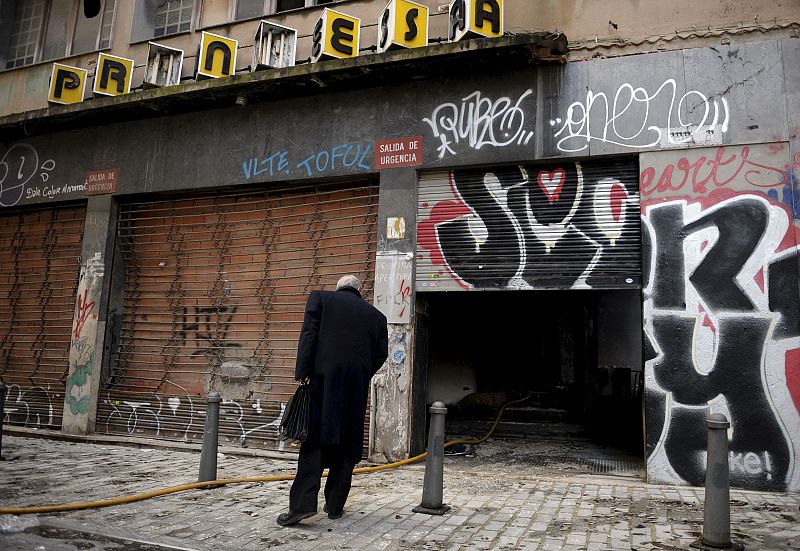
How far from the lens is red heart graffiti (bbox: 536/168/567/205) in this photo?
24.2 ft

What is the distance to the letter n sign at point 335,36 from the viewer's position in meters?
8.05

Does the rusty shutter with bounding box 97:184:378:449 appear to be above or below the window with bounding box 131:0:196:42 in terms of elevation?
below

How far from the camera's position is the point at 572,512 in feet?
16.6

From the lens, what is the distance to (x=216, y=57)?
8.76m

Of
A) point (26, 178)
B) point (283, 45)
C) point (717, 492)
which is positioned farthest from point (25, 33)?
point (717, 492)

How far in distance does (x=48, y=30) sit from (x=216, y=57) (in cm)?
459

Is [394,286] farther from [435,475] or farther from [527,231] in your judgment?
[435,475]

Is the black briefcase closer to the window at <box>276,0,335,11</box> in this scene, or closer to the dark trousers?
the dark trousers

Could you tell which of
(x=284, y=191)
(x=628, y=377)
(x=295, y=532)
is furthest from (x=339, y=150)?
(x=628, y=377)

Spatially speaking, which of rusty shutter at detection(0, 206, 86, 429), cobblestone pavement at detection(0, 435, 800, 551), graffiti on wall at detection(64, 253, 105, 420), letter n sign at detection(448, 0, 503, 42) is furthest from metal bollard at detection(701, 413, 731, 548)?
rusty shutter at detection(0, 206, 86, 429)

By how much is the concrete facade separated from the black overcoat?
2763 mm

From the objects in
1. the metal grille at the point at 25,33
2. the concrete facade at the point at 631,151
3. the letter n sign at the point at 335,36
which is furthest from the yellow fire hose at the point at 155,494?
the metal grille at the point at 25,33

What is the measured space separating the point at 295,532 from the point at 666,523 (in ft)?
9.12

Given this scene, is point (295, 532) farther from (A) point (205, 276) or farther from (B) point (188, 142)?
(B) point (188, 142)
